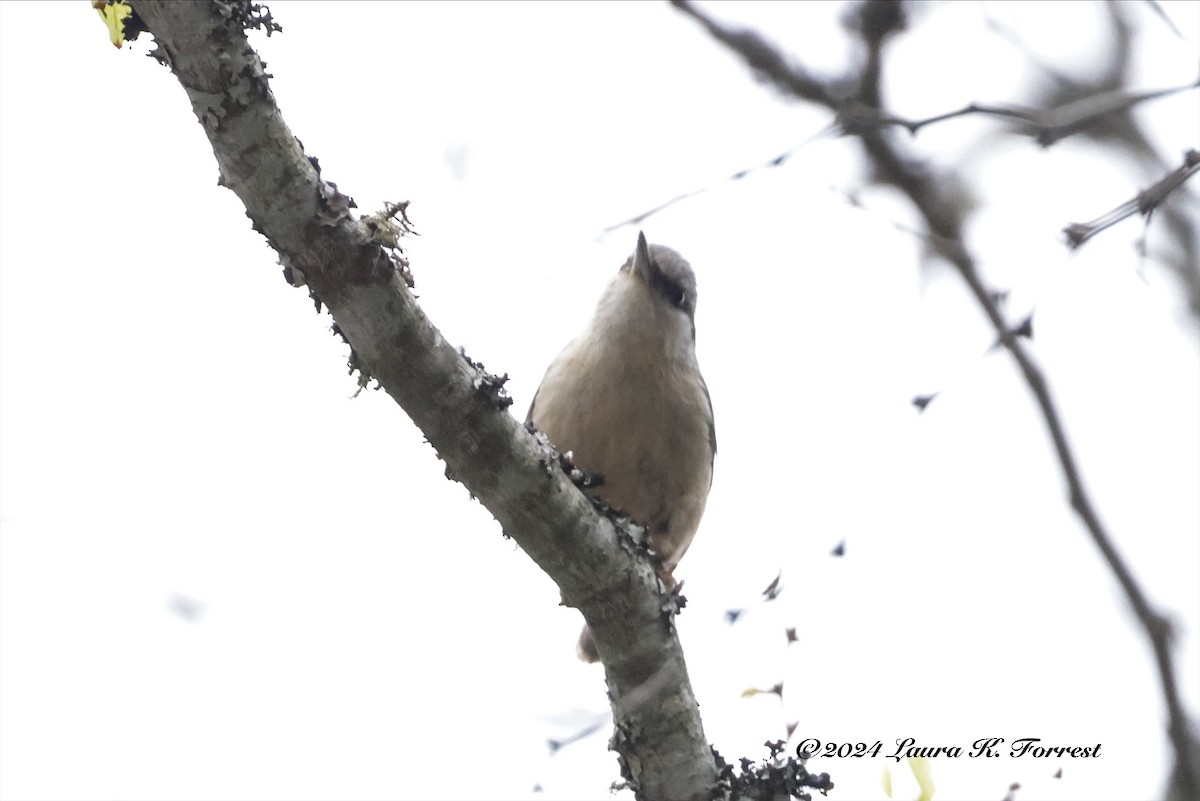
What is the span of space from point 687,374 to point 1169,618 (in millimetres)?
3161

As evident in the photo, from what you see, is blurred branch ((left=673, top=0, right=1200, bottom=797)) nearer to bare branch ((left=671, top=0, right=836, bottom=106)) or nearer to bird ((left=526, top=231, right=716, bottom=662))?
bare branch ((left=671, top=0, right=836, bottom=106))

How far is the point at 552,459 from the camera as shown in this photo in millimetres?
3088

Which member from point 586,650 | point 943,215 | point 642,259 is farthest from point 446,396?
point 642,259

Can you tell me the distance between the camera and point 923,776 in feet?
10.9

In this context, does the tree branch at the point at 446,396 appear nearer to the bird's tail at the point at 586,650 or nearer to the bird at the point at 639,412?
the bird at the point at 639,412

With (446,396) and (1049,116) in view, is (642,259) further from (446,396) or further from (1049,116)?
(1049,116)

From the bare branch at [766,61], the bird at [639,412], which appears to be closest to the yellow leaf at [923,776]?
the bird at [639,412]

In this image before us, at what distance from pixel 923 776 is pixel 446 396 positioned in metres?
1.68

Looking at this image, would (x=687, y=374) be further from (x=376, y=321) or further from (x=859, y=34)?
(x=376, y=321)

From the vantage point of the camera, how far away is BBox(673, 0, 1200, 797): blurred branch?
1.90 m

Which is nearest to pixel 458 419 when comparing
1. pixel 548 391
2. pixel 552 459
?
pixel 552 459

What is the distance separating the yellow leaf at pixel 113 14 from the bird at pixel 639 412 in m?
2.48

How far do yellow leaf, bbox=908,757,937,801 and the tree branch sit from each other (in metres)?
0.56

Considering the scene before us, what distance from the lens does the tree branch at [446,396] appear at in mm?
2508
